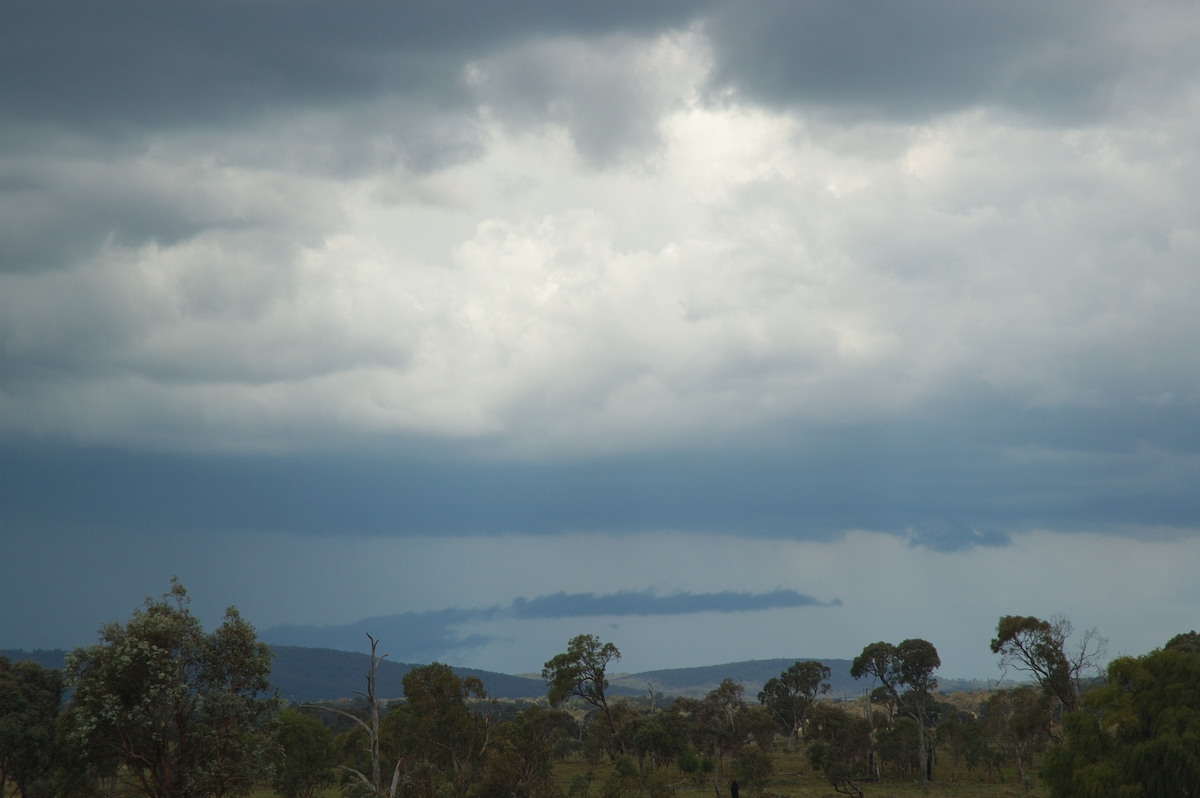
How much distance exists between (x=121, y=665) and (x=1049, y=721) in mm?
84277

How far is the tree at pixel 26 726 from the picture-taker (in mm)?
57469

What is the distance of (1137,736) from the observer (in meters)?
45.5

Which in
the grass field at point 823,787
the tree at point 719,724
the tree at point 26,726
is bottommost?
the grass field at point 823,787

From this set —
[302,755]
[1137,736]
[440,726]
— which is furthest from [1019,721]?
[302,755]

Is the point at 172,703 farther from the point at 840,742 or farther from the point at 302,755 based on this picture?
the point at 840,742

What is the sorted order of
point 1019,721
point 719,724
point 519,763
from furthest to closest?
point 719,724, point 1019,721, point 519,763

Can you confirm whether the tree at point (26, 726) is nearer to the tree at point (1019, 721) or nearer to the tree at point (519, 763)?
the tree at point (519, 763)

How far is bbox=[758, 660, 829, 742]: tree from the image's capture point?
15038 cm

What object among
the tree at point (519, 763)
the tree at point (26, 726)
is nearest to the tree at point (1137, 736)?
the tree at point (519, 763)

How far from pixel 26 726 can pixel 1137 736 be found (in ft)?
201

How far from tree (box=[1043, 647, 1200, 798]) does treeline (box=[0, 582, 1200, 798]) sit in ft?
0.26

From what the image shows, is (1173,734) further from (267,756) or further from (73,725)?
(73,725)

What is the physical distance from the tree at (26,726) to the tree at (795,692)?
110 meters

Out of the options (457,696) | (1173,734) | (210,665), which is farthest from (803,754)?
(210,665)
